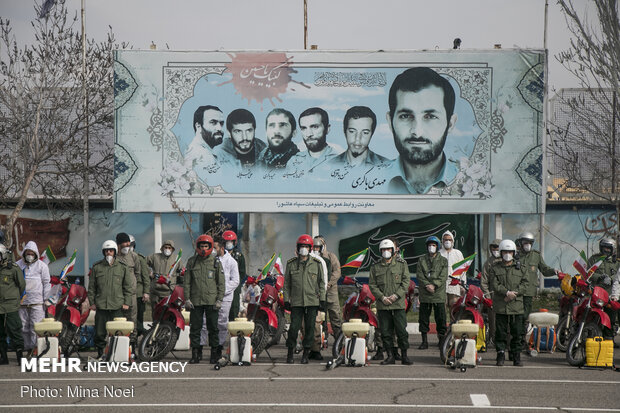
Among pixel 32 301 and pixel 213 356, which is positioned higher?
pixel 32 301

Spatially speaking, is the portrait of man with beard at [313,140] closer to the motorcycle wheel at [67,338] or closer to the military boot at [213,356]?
the motorcycle wheel at [67,338]

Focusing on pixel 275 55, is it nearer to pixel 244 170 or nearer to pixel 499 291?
pixel 244 170

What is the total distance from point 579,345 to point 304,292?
445cm

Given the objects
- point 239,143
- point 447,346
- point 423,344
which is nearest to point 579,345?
point 447,346

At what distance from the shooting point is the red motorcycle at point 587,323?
48.8ft

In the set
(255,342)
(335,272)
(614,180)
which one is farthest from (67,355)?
(614,180)

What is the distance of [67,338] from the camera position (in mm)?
15578

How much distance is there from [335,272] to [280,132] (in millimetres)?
8625

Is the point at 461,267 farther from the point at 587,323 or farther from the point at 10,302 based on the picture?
the point at 10,302

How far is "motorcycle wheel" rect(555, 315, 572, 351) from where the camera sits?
55.2 ft

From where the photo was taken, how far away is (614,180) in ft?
89.7

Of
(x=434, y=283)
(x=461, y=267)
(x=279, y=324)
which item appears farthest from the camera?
(x=279, y=324)

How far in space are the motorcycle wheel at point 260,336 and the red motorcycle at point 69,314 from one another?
2894 mm

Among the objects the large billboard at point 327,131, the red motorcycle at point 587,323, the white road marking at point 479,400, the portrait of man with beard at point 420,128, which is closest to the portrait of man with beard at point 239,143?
the large billboard at point 327,131
